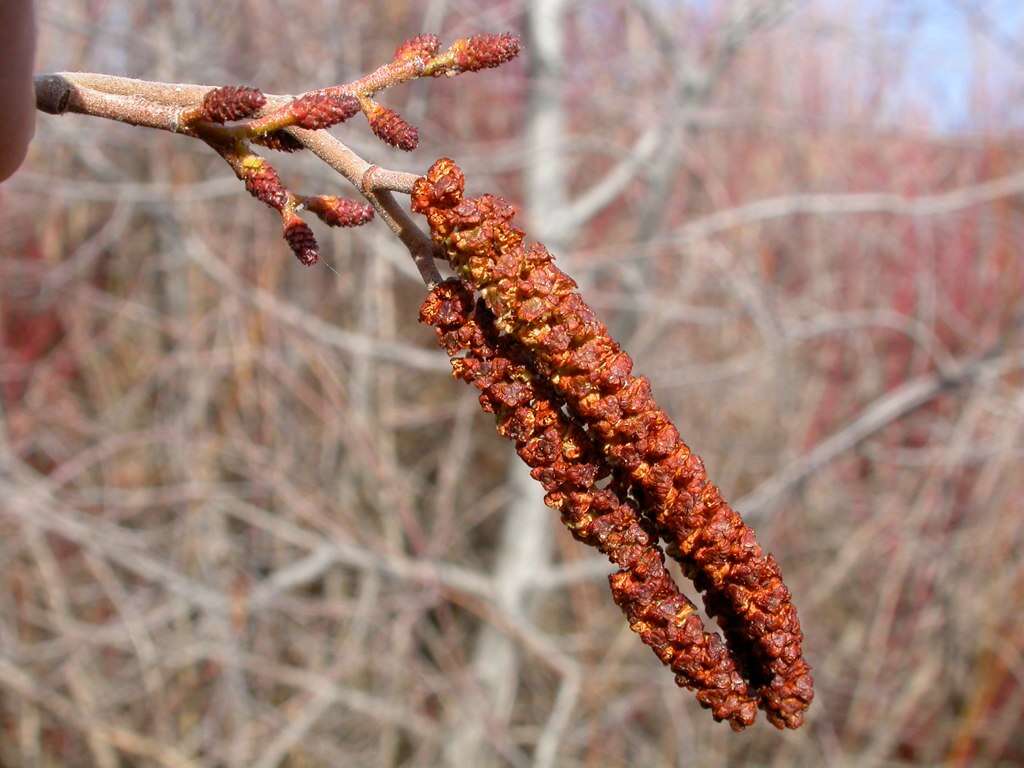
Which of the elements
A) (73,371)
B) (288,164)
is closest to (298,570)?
(288,164)

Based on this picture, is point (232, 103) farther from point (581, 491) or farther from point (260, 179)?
point (581, 491)

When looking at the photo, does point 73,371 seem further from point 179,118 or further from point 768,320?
point 179,118

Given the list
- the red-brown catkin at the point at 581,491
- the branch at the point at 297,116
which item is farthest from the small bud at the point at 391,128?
the red-brown catkin at the point at 581,491

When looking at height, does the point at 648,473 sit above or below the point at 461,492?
below

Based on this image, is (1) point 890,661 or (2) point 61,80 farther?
(1) point 890,661

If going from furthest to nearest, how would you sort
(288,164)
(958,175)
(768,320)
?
(958,175), (768,320), (288,164)

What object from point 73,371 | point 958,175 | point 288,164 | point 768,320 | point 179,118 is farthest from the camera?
point 958,175

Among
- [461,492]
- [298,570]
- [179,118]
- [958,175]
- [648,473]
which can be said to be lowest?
[648,473]
